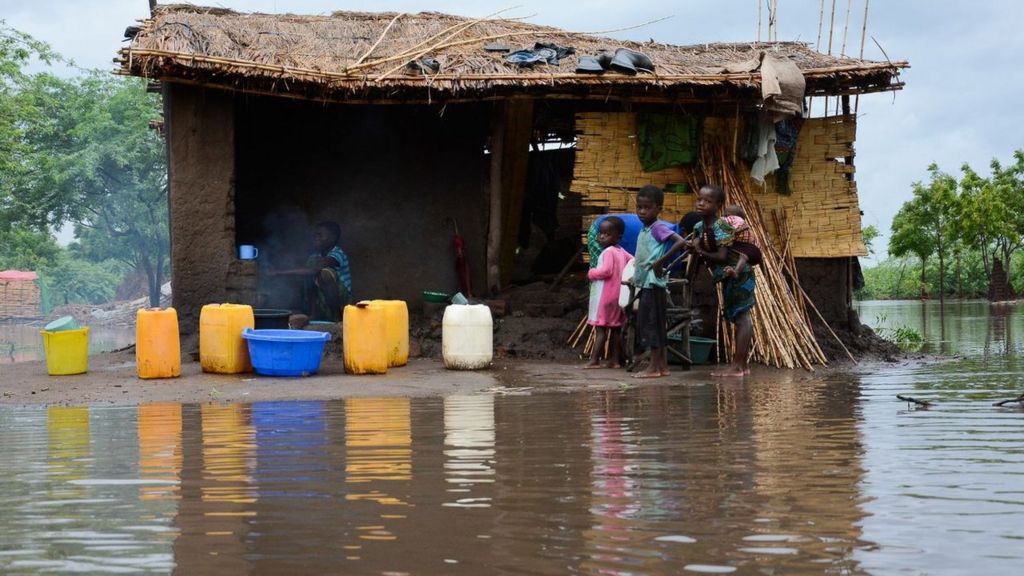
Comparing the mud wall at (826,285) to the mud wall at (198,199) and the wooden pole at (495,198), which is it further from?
the mud wall at (198,199)

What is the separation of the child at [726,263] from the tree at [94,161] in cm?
2268

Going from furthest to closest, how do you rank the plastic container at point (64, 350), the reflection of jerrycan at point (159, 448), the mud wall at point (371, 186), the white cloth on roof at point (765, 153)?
the mud wall at point (371, 186) < the white cloth on roof at point (765, 153) < the plastic container at point (64, 350) < the reflection of jerrycan at point (159, 448)

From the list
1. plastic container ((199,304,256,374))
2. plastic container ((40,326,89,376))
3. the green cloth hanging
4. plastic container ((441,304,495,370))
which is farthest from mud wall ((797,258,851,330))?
plastic container ((40,326,89,376))

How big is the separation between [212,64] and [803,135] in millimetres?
6260

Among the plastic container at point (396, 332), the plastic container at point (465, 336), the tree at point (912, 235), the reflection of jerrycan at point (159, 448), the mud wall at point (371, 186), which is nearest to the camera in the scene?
the reflection of jerrycan at point (159, 448)

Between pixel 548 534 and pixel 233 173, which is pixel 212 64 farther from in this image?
pixel 548 534

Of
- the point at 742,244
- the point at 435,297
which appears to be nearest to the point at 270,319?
the point at 435,297

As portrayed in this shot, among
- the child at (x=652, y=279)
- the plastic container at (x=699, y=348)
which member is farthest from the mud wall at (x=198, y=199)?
the plastic container at (x=699, y=348)

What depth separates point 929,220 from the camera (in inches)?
1428

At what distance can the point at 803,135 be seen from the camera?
12.5m

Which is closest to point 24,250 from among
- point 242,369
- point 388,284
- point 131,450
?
point 388,284

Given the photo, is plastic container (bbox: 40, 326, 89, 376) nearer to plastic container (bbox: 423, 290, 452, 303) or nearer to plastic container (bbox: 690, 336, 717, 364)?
plastic container (bbox: 423, 290, 452, 303)

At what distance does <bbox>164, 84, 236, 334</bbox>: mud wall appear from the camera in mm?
11141

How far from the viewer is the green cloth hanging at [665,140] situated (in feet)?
39.9
